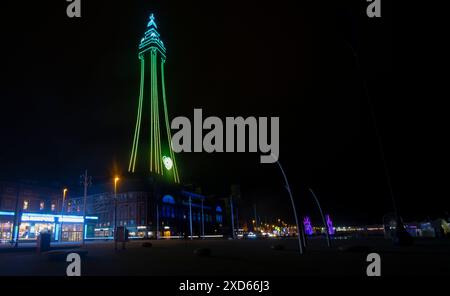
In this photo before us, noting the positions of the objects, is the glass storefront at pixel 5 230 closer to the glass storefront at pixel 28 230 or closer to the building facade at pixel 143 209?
the glass storefront at pixel 28 230

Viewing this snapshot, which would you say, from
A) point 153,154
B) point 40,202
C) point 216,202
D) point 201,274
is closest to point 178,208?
point 153,154

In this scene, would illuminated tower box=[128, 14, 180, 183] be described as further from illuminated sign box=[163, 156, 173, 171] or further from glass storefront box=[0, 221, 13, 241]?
glass storefront box=[0, 221, 13, 241]

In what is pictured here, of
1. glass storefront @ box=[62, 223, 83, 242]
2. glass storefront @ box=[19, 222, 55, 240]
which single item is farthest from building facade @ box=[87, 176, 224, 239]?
glass storefront @ box=[19, 222, 55, 240]

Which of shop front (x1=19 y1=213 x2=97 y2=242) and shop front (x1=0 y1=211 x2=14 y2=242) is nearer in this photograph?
shop front (x1=19 y1=213 x2=97 y2=242)

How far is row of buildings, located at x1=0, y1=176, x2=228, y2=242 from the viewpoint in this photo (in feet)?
218

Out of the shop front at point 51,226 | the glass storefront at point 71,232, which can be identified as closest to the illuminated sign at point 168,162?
the shop front at point 51,226

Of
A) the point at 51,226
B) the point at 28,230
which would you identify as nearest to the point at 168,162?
the point at 51,226

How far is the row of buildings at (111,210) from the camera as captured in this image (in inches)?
2621

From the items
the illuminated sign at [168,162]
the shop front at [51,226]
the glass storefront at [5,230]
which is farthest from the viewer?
the illuminated sign at [168,162]

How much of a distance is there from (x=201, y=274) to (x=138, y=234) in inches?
4529

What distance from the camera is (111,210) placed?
12794 cm

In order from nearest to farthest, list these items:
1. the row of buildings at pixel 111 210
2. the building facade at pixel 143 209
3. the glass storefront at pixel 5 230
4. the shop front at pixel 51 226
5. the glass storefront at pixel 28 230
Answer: the glass storefront at pixel 28 230 → the shop front at pixel 51 226 → the glass storefront at pixel 5 230 → the row of buildings at pixel 111 210 → the building facade at pixel 143 209
